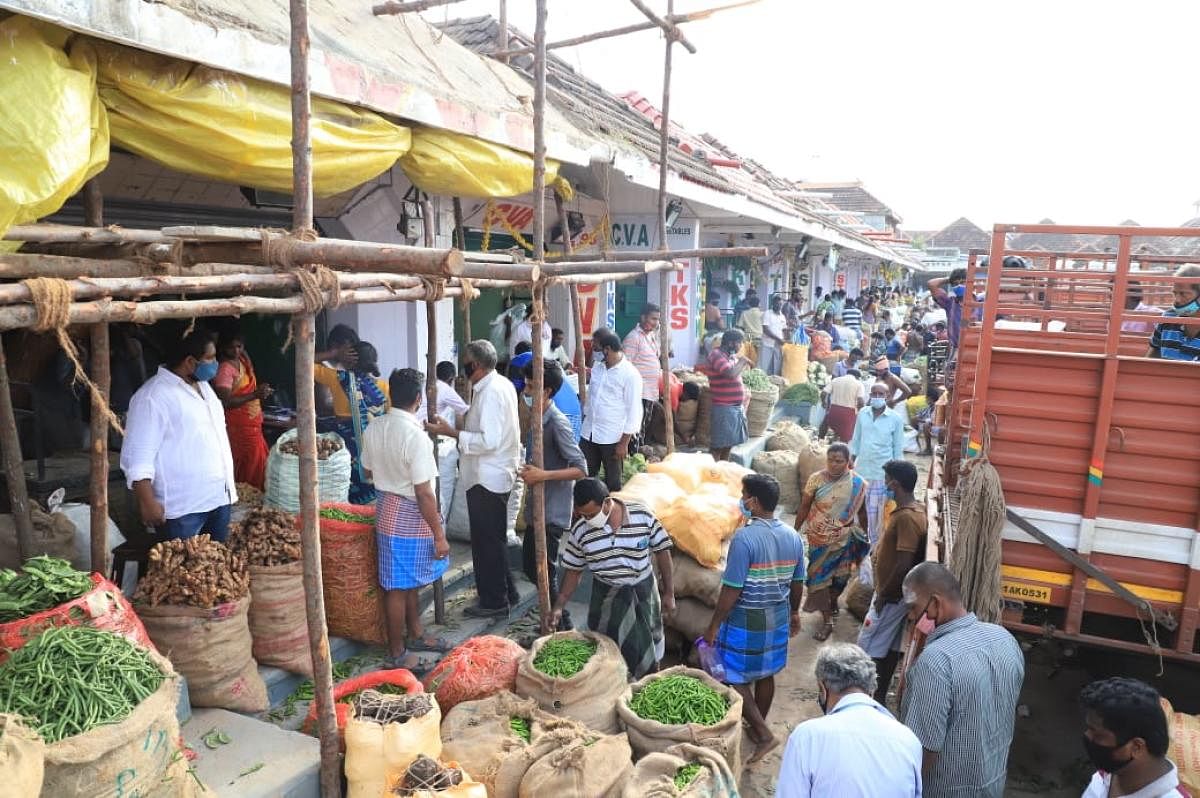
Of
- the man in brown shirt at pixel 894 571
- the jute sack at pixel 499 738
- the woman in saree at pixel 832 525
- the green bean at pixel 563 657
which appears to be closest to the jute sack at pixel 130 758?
the jute sack at pixel 499 738

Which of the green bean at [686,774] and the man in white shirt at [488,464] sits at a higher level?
the man in white shirt at [488,464]

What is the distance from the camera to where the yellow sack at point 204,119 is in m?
3.48

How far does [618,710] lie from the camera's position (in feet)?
13.2

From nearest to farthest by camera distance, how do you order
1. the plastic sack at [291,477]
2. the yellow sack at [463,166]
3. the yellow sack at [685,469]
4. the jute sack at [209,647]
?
the jute sack at [209,647]
the yellow sack at [463,166]
the plastic sack at [291,477]
the yellow sack at [685,469]

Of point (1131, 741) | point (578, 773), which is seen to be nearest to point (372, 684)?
point (578, 773)

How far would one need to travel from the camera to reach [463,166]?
220 inches

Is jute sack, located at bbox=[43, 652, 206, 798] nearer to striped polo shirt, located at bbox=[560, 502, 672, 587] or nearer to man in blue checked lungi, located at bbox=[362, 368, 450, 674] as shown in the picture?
man in blue checked lungi, located at bbox=[362, 368, 450, 674]

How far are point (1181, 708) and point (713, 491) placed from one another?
345 centimetres

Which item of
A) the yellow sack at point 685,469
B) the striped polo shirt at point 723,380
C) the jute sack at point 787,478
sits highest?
the striped polo shirt at point 723,380

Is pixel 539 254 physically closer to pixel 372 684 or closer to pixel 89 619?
pixel 372 684

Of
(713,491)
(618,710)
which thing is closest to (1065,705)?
(713,491)

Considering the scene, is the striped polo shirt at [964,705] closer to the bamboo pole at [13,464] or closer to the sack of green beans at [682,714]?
the sack of green beans at [682,714]

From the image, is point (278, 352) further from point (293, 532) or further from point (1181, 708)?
point (1181, 708)

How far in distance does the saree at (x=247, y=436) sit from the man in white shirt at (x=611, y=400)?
9.31ft
